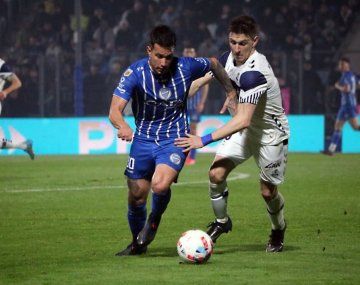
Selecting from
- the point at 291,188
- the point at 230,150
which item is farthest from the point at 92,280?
the point at 291,188

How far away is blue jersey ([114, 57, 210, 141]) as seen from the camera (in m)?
8.92

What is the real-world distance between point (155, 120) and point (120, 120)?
1.80 ft

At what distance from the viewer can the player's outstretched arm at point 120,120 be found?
8.44 m

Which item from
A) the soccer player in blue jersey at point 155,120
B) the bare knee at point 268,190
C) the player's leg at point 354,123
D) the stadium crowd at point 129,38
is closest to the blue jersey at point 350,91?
the player's leg at point 354,123

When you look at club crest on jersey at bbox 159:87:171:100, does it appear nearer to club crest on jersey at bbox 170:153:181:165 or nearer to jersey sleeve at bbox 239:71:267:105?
club crest on jersey at bbox 170:153:181:165

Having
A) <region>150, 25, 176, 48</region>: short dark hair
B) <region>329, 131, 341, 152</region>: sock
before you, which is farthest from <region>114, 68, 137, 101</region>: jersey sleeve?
<region>329, 131, 341, 152</region>: sock

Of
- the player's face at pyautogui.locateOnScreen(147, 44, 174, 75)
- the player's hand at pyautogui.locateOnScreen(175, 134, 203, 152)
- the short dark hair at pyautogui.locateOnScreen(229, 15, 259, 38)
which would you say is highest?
the short dark hair at pyautogui.locateOnScreen(229, 15, 259, 38)

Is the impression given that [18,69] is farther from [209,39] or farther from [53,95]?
[209,39]

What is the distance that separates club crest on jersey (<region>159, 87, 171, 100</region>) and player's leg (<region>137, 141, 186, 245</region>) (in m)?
0.41

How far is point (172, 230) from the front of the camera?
11055 mm

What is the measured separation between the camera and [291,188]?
1593cm

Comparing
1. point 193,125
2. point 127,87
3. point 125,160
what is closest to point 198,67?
point 127,87

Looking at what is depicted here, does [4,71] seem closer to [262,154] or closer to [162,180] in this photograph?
[262,154]

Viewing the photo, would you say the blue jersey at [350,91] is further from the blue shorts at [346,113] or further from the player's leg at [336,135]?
the player's leg at [336,135]
